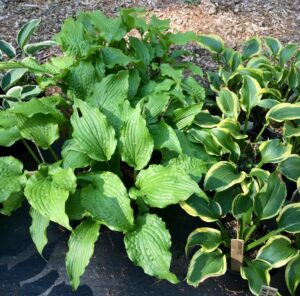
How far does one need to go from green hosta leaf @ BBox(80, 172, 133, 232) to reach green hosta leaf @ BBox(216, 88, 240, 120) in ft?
2.32

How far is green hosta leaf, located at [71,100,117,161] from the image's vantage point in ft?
5.57

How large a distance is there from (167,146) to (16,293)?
2.78ft

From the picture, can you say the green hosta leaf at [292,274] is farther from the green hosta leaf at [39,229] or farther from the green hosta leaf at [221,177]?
the green hosta leaf at [39,229]

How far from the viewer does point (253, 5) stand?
3.08m

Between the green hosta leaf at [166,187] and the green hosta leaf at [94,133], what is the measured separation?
0.64 feet

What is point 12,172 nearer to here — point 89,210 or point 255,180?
point 89,210

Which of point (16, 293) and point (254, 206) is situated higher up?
point (254, 206)

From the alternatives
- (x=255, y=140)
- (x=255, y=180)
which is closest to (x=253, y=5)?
(x=255, y=140)

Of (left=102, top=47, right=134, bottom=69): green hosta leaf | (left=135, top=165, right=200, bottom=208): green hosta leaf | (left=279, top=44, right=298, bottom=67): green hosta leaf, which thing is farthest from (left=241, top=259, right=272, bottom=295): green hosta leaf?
(left=279, top=44, right=298, bottom=67): green hosta leaf

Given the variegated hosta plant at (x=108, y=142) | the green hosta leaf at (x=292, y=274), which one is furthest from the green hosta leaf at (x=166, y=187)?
the green hosta leaf at (x=292, y=274)

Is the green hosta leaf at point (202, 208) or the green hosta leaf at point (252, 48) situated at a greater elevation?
the green hosta leaf at point (252, 48)

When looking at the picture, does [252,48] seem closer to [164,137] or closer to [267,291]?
[164,137]

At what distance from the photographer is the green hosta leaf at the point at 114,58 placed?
6.63 feet

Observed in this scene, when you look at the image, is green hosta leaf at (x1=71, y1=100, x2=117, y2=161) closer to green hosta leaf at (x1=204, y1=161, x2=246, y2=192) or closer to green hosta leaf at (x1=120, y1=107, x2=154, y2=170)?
green hosta leaf at (x1=120, y1=107, x2=154, y2=170)
